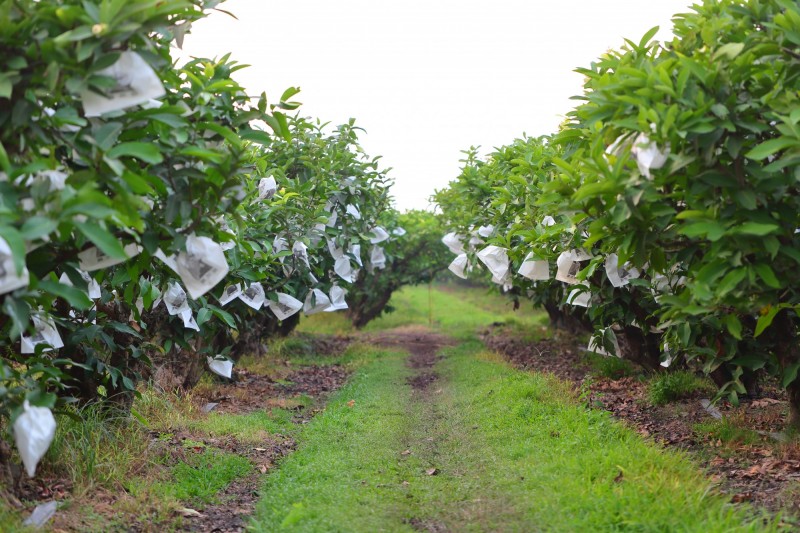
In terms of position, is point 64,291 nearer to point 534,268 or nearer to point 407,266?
point 534,268

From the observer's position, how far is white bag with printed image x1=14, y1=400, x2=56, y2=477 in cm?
334

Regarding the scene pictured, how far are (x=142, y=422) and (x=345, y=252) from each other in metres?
5.79

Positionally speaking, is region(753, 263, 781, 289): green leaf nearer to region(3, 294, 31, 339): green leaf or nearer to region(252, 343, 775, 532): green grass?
region(252, 343, 775, 532): green grass

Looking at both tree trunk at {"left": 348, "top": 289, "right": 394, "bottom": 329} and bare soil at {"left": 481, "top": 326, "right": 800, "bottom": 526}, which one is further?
tree trunk at {"left": 348, "top": 289, "right": 394, "bottom": 329}

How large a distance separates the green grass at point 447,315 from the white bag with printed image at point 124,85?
1200 cm

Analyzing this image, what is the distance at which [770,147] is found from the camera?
362 cm

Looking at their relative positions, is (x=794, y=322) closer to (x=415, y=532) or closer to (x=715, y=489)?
(x=715, y=489)

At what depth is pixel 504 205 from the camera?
856cm

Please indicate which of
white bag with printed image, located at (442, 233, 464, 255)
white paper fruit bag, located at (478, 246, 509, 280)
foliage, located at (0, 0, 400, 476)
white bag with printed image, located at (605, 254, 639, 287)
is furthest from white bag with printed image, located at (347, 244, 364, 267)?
foliage, located at (0, 0, 400, 476)

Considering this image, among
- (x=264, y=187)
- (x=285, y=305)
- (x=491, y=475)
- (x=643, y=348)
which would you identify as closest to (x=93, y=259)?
(x=491, y=475)

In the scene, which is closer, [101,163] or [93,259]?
[101,163]

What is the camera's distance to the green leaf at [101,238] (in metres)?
2.98

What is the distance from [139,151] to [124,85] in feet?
0.96

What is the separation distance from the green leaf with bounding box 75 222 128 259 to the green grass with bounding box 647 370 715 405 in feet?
17.0
